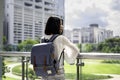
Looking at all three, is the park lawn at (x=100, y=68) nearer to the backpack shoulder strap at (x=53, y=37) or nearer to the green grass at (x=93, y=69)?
the green grass at (x=93, y=69)

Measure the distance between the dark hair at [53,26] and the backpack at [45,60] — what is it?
Result: 0.21 ft

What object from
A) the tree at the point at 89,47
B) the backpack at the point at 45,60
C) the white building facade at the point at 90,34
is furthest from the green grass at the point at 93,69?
the white building facade at the point at 90,34

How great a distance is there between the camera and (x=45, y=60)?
250cm

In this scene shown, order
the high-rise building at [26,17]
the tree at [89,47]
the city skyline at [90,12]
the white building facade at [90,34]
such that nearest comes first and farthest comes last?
the tree at [89,47], the white building facade at [90,34], the high-rise building at [26,17], the city skyline at [90,12]

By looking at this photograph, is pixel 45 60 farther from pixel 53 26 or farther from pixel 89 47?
pixel 89 47

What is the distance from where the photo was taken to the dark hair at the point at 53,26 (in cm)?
256

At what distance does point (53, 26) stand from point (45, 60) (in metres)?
0.32

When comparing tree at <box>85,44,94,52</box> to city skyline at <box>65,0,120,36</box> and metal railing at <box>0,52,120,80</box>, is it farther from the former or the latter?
city skyline at <box>65,0,120,36</box>

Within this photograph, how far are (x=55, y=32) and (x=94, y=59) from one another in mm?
595

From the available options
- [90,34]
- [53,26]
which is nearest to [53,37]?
[53,26]

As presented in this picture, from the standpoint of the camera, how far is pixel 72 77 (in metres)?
3.10

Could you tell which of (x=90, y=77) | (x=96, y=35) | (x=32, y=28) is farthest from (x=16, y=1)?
(x=90, y=77)

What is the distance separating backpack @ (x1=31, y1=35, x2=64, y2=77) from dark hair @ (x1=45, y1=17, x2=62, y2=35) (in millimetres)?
64

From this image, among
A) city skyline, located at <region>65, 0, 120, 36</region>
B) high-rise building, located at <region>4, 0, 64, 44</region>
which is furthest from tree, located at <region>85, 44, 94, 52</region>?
city skyline, located at <region>65, 0, 120, 36</region>
